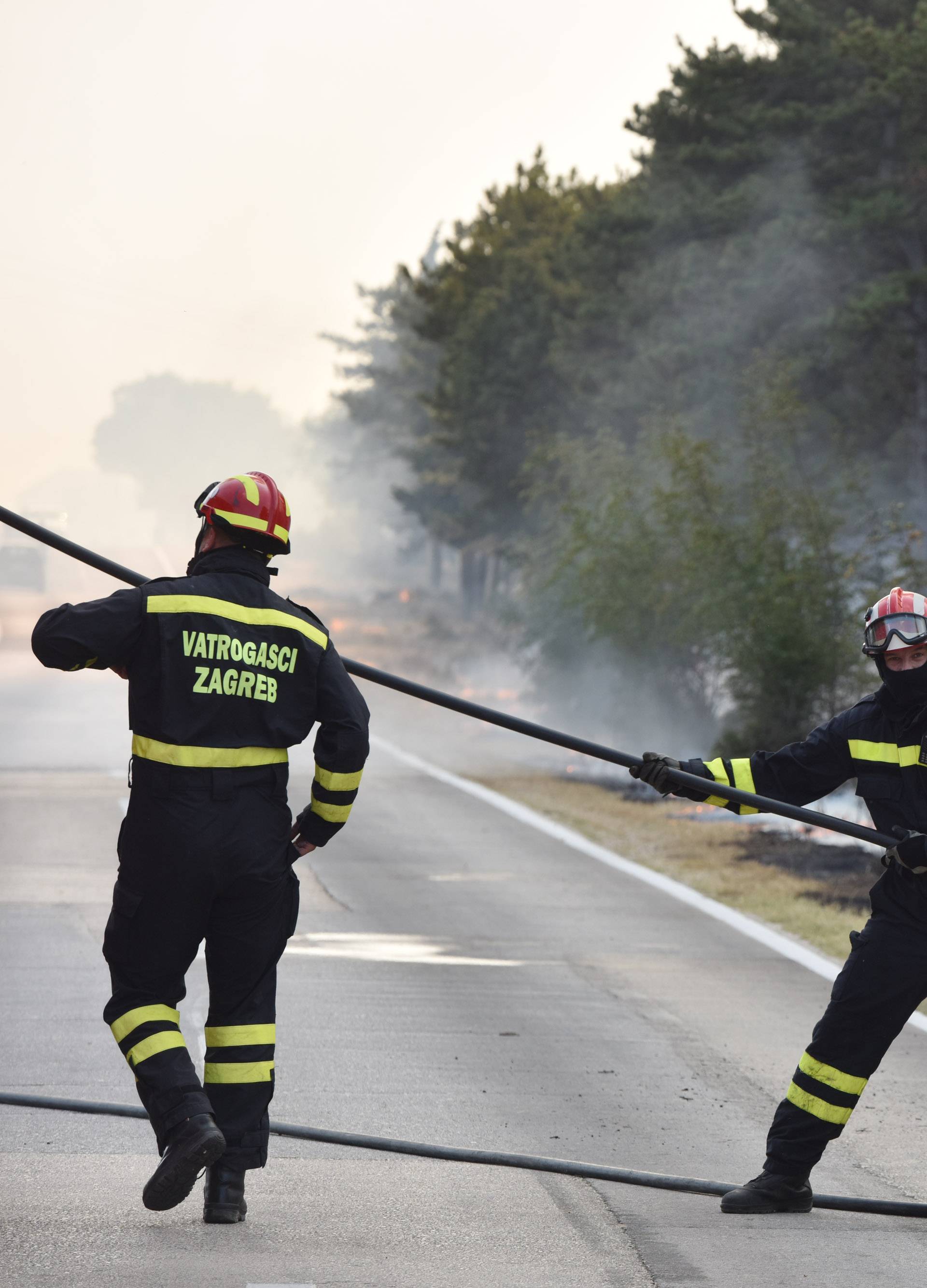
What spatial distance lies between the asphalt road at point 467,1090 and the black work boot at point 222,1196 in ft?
0.15

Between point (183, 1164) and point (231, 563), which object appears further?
point (231, 563)

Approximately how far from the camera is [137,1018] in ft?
15.5

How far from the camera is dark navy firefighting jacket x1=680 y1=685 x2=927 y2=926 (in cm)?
529

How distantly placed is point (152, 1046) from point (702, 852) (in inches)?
412

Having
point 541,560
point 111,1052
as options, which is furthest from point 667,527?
point 111,1052

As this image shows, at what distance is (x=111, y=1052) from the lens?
7.04 m

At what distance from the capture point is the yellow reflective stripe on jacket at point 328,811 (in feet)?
16.3

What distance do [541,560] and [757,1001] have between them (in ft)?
88.6

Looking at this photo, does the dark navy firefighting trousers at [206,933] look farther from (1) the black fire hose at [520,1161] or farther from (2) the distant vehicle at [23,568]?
(2) the distant vehicle at [23,568]

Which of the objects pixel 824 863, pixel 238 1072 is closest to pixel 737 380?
pixel 824 863

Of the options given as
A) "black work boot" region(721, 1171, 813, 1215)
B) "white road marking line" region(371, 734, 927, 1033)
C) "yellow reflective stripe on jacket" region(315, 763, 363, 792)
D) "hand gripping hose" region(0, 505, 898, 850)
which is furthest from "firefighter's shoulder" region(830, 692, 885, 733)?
"white road marking line" region(371, 734, 927, 1033)

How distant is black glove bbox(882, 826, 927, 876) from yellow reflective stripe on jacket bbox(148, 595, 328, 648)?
6.05 feet

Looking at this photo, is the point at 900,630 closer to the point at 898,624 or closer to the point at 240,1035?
the point at 898,624

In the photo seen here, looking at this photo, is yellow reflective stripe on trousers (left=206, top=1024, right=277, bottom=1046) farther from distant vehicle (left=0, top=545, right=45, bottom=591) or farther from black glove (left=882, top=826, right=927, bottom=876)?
distant vehicle (left=0, top=545, right=45, bottom=591)
